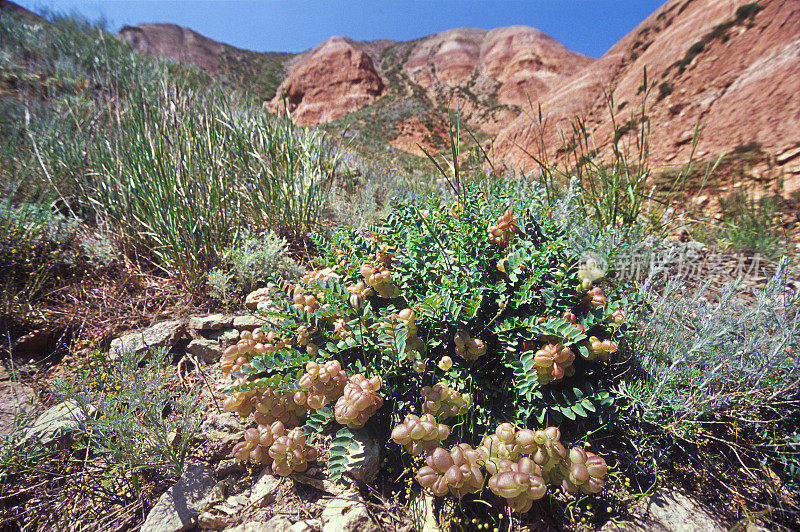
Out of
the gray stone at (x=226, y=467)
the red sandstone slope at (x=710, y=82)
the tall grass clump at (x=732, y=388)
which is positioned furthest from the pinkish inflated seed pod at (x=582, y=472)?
the red sandstone slope at (x=710, y=82)

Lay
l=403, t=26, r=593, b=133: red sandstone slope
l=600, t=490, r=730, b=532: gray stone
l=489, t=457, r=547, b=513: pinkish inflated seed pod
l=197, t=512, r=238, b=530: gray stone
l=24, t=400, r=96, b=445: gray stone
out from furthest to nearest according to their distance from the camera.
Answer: l=403, t=26, r=593, b=133: red sandstone slope < l=24, t=400, r=96, b=445: gray stone < l=197, t=512, r=238, b=530: gray stone < l=600, t=490, r=730, b=532: gray stone < l=489, t=457, r=547, b=513: pinkish inflated seed pod

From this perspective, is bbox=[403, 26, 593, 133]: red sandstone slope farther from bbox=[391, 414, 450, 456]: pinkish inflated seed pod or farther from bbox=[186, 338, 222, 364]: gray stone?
bbox=[391, 414, 450, 456]: pinkish inflated seed pod

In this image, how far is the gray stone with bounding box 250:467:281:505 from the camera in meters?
1.46

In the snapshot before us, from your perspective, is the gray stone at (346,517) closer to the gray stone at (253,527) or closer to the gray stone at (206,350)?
the gray stone at (253,527)

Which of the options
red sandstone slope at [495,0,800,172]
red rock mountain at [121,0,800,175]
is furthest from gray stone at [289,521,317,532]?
red sandstone slope at [495,0,800,172]

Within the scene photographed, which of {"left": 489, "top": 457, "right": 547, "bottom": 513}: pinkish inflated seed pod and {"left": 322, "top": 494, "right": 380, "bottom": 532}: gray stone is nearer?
{"left": 489, "top": 457, "right": 547, "bottom": 513}: pinkish inflated seed pod

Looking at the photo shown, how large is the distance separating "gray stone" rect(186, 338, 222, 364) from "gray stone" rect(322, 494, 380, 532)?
127 centimetres

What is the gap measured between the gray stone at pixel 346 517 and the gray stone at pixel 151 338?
157cm

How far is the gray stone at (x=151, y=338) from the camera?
218 centimetres

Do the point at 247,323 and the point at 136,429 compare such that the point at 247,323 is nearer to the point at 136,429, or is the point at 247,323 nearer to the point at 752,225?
the point at 136,429

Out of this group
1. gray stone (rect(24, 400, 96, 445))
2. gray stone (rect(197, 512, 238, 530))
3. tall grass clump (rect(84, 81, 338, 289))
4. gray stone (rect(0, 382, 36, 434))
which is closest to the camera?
gray stone (rect(197, 512, 238, 530))

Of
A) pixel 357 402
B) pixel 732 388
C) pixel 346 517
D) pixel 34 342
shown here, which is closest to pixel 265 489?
pixel 346 517

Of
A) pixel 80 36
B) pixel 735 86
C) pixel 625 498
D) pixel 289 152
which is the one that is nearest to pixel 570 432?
pixel 625 498

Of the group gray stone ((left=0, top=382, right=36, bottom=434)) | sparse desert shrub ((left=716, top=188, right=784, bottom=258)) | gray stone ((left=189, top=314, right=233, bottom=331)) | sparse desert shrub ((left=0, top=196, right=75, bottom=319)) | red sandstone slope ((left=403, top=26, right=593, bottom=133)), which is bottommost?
sparse desert shrub ((left=716, top=188, right=784, bottom=258))
